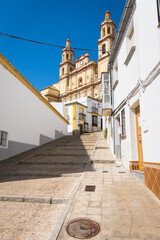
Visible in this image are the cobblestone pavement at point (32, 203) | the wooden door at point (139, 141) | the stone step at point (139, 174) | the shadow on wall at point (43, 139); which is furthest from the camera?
the shadow on wall at point (43, 139)

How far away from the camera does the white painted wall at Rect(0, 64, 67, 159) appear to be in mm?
8156

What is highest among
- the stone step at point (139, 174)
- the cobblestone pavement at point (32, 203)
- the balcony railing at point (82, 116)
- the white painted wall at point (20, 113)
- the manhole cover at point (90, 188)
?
the balcony railing at point (82, 116)

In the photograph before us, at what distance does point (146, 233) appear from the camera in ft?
7.41

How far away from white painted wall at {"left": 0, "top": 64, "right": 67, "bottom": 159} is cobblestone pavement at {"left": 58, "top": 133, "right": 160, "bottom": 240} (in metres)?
5.82

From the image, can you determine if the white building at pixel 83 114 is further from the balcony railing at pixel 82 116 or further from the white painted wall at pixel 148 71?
the white painted wall at pixel 148 71

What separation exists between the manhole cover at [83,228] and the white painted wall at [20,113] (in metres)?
6.65

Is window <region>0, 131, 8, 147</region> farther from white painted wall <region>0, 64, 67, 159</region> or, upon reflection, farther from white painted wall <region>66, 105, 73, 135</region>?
white painted wall <region>66, 105, 73, 135</region>

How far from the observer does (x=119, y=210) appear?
296 centimetres

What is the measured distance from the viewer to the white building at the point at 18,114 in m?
8.12

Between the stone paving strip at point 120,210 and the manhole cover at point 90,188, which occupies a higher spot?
the manhole cover at point 90,188

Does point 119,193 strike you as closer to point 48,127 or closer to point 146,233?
point 146,233

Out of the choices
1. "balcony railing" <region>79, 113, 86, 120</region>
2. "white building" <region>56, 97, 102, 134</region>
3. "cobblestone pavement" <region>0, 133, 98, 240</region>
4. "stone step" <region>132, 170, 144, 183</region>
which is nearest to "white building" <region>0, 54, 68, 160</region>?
"cobblestone pavement" <region>0, 133, 98, 240</region>

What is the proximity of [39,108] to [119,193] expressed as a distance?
9.98 m

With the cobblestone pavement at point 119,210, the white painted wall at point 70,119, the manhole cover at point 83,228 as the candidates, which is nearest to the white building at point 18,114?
the cobblestone pavement at point 119,210
